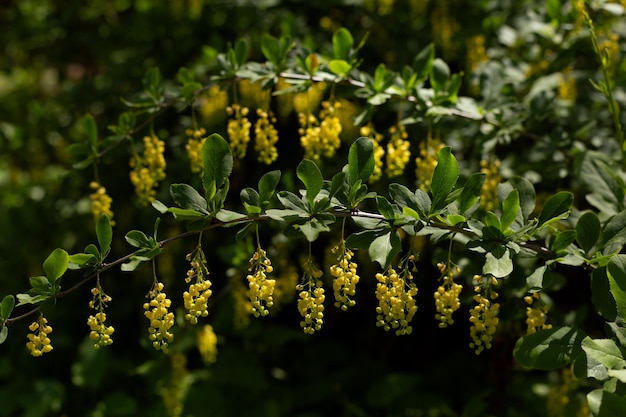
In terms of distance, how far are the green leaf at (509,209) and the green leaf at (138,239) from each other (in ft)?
3.25

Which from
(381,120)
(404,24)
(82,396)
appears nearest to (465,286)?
(381,120)

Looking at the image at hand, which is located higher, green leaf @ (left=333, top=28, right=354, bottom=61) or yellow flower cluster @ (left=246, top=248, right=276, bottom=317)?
green leaf @ (left=333, top=28, right=354, bottom=61)

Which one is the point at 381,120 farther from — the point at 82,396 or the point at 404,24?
the point at 82,396

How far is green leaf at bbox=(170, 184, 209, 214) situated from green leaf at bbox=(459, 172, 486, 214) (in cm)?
73

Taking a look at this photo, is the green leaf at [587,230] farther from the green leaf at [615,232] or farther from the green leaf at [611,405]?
the green leaf at [611,405]

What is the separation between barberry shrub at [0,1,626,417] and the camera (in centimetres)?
187

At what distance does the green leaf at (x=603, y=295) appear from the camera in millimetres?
1948

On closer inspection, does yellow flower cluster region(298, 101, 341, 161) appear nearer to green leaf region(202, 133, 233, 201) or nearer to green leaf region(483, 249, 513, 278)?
green leaf region(202, 133, 233, 201)

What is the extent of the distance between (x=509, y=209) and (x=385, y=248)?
369 millimetres

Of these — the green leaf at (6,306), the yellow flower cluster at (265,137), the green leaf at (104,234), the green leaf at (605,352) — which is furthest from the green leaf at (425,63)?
Answer: the green leaf at (6,306)

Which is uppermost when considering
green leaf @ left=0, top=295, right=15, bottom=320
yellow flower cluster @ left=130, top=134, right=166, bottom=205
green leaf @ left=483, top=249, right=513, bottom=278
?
green leaf @ left=483, top=249, right=513, bottom=278

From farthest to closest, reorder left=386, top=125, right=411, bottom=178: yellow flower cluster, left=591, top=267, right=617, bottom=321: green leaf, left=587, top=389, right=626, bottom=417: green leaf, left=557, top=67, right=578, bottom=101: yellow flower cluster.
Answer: left=557, top=67, right=578, bottom=101: yellow flower cluster → left=386, top=125, right=411, bottom=178: yellow flower cluster → left=591, top=267, right=617, bottom=321: green leaf → left=587, top=389, right=626, bottom=417: green leaf

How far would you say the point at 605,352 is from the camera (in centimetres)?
176

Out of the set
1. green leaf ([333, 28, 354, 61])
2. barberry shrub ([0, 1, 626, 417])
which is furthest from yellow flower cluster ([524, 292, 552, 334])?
green leaf ([333, 28, 354, 61])
